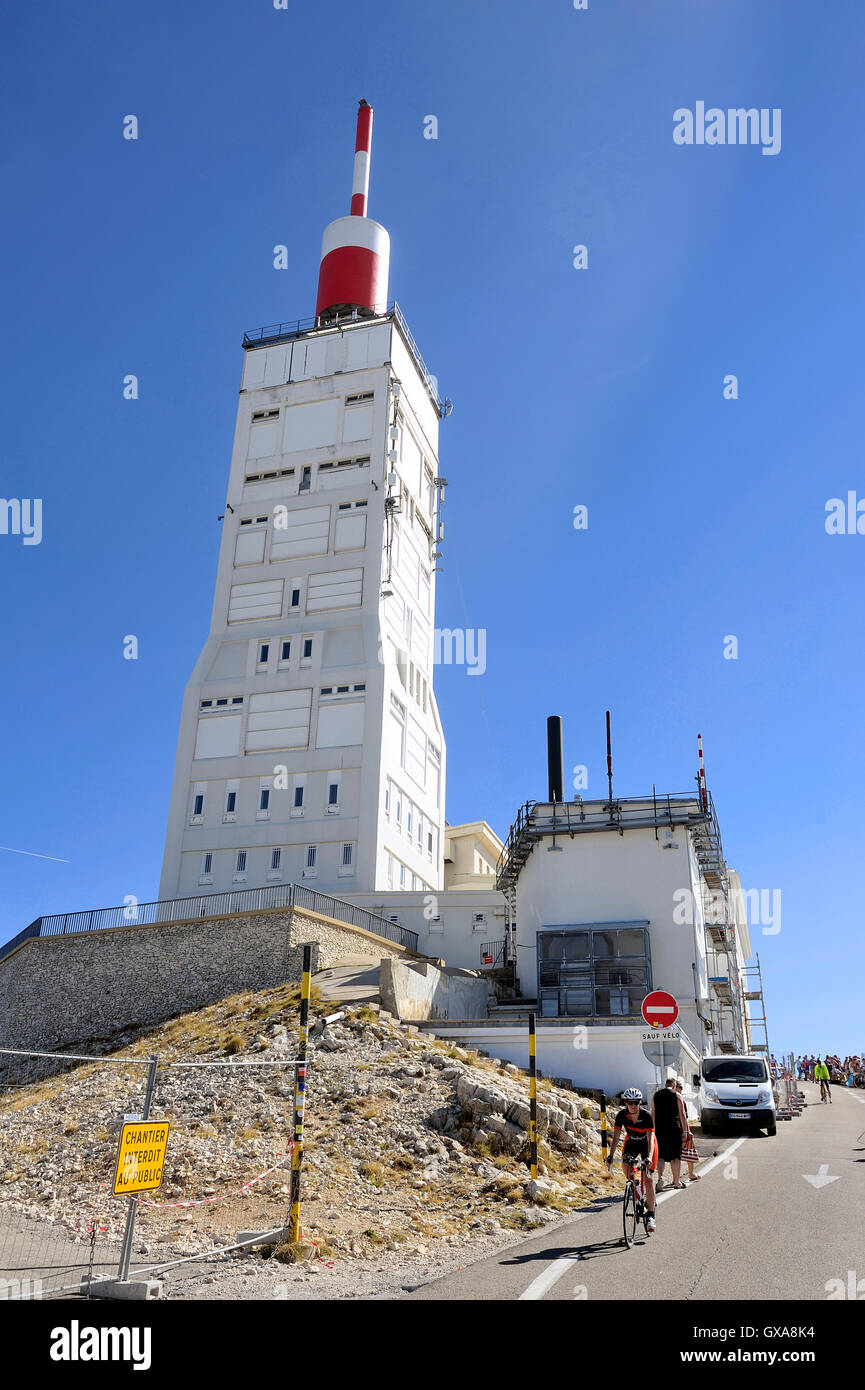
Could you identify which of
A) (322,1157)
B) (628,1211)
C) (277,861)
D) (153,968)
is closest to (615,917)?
(153,968)

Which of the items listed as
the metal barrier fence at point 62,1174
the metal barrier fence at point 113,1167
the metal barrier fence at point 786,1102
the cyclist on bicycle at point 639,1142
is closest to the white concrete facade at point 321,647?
the metal barrier fence at point 786,1102

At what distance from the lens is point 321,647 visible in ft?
175

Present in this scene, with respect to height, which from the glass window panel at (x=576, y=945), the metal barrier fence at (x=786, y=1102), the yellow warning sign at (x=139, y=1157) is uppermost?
the glass window panel at (x=576, y=945)

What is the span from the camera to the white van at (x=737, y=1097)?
2305 cm

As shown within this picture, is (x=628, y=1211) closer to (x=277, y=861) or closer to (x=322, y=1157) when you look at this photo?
(x=322, y=1157)

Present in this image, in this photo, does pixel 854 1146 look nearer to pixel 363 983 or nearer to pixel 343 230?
pixel 363 983

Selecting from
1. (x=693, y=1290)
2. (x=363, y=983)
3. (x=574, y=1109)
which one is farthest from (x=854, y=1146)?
(x=693, y=1290)

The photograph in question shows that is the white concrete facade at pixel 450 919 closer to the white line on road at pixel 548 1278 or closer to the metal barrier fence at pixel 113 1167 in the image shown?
the metal barrier fence at pixel 113 1167

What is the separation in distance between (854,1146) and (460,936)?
2383 cm

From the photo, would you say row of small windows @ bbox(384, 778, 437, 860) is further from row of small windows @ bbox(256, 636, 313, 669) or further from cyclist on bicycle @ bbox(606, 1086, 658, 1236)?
cyclist on bicycle @ bbox(606, 1086, 658, 1236)

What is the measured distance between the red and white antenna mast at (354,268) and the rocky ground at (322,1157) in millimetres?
52202

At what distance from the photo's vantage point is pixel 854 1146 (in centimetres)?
2095

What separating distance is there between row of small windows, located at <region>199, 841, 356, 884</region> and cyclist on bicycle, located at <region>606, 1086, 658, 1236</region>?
36985 millimetres

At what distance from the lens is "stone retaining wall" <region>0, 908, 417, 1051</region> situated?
30.9m
